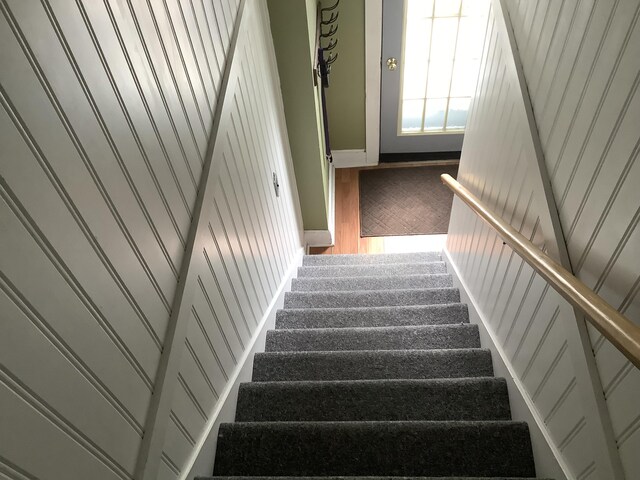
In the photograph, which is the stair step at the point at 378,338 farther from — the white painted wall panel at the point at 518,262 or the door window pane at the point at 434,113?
the door window pane at the point at 434,113

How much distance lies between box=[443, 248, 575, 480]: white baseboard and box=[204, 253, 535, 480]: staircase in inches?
1.7

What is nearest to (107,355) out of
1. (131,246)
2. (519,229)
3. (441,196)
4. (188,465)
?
(131,246)

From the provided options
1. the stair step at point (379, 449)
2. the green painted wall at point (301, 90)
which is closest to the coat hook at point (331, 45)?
the green painted wall at point (301, 90)

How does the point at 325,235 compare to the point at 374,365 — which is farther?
the point at 325,235

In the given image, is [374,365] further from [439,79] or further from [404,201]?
[439,79]

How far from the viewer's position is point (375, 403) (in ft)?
6.05

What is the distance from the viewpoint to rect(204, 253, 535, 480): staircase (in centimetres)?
159

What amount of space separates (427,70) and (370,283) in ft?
7.81

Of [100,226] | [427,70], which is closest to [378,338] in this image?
[100,226]

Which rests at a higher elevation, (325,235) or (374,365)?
(325,235)

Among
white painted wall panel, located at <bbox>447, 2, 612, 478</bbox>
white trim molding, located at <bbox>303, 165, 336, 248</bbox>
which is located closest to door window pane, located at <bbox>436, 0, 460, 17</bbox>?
white trim molding, located at <bbox>303, 165, 336, 248</bbox>

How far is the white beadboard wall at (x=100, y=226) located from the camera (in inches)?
27.1

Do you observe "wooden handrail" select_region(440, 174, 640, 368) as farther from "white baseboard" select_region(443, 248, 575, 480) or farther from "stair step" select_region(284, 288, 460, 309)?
"stair step" select_region(284, 288, 460, 309)

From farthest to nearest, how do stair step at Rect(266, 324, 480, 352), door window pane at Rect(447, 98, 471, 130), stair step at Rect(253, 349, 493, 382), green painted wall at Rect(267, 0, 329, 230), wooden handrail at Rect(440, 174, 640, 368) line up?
door window pane at Rect(447, 98, 471, 130)
green painted wall at Rect(267, 0, 329, 230)
stair step at Rect(266, 324, 480, 352)
stair step at Rect(253, 349, 493, 382)
wooden handrail at Rect(440, 174, 640, 368)
